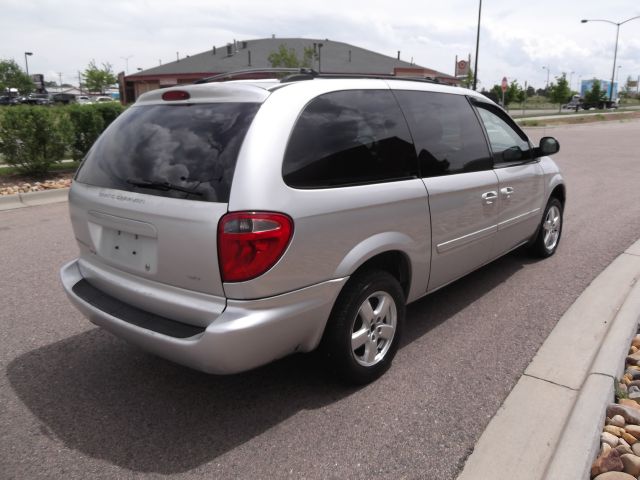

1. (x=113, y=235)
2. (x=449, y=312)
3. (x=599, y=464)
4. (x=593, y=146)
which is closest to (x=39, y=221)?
(x=113, y=235)

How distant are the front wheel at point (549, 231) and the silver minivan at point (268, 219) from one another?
6.94ft

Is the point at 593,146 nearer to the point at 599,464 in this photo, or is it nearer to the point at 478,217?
the point at 478,217

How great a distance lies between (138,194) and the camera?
9.25ft

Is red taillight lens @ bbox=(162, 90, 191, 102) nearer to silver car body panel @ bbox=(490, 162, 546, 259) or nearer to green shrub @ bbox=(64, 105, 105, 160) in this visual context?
silver car body panel @ bbox=(490, 162, 546, 259)

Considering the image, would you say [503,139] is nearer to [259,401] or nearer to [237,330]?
[259,401]

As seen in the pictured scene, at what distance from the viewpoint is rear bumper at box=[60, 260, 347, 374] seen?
250 centimetres

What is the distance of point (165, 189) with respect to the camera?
2715 millimetres

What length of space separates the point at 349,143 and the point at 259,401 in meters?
1.57

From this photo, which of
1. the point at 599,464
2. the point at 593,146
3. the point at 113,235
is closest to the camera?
the point at 599,464

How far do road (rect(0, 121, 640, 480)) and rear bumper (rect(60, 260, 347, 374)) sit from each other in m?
0.43

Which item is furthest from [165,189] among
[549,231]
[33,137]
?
[33,137]

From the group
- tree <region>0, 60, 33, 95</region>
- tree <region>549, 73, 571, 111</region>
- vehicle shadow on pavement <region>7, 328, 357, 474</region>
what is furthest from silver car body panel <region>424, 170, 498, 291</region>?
tree <region>0, 60, 33, 95</region>

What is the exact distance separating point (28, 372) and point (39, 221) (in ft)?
15.9

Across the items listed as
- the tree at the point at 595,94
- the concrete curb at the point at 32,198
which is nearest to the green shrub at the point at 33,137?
the concrete curb at the point at 32,198
